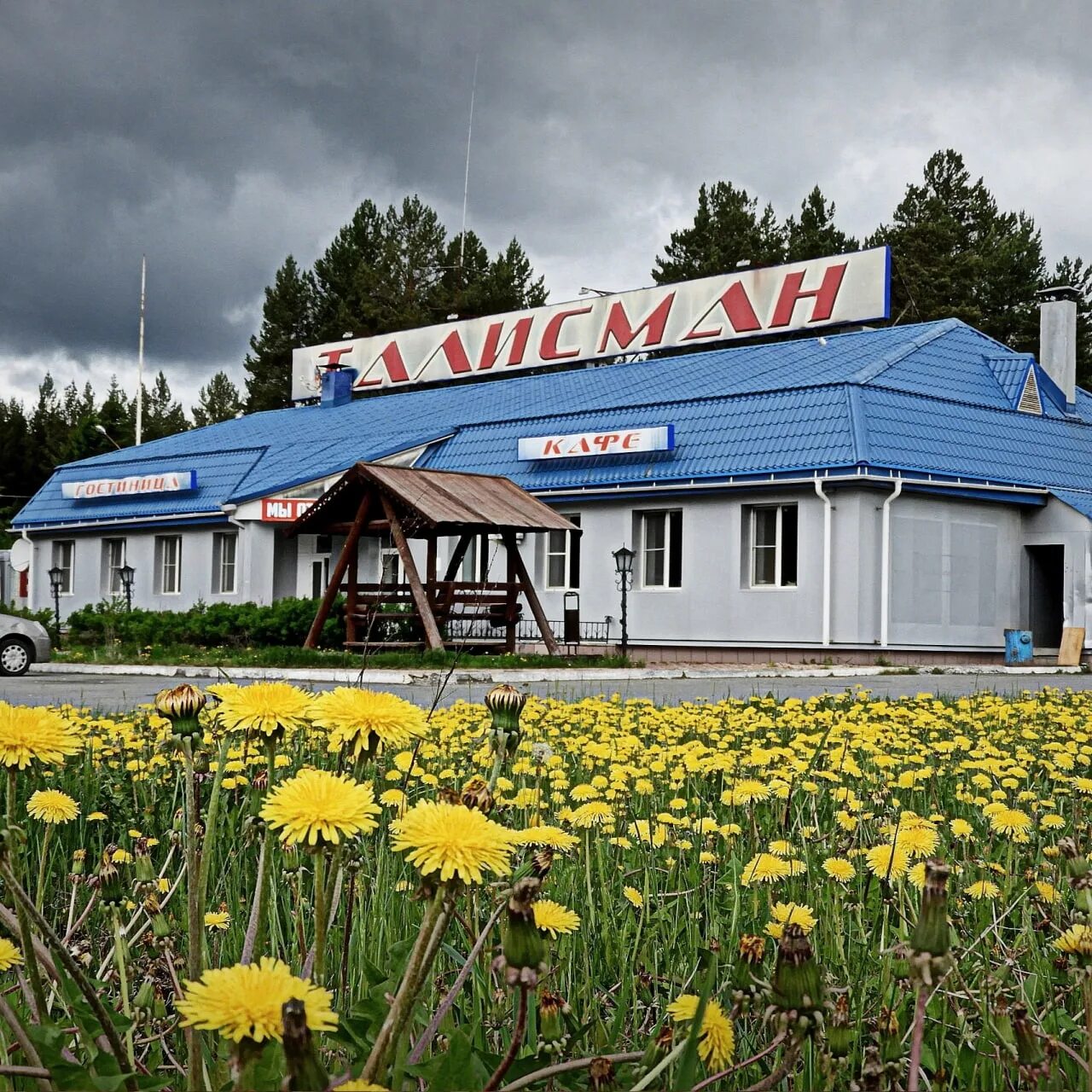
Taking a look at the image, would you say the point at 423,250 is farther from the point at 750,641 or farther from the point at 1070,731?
the point at 1070,731

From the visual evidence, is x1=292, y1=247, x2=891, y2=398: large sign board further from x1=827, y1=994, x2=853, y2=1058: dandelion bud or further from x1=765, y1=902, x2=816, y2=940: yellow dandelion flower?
x1=827, y1=994, x2=853, y2=1058: dandelion bud

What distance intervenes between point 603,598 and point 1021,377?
10.2 metres

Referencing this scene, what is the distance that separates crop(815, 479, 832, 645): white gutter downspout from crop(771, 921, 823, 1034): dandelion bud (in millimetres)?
23553

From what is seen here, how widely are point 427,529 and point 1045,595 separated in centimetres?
1356

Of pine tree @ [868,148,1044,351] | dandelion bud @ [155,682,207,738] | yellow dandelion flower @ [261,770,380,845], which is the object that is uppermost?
pine tree @ [868,148,1044,351]

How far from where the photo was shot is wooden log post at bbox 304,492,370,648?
74.3 feet

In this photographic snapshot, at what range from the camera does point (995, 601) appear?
2716 centimetres

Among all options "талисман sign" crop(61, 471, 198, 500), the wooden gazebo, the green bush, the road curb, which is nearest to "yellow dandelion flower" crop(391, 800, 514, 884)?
the road curb

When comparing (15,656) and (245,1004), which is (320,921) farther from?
(15,656)

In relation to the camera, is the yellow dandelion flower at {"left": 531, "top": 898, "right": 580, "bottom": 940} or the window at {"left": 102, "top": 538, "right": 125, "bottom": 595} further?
the window at {"left": 102, "top": 538, "right": 125, "bottom": 595}

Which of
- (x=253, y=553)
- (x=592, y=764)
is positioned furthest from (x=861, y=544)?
(x=592, y=764)

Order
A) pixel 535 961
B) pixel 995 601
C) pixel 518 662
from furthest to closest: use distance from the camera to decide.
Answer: pixel 995 601
pixel 518 662
pixel 535 961

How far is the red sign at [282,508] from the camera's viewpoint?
101 feet

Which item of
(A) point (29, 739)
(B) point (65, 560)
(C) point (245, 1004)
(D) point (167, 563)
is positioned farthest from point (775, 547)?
(C) point (245, 1004)
